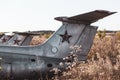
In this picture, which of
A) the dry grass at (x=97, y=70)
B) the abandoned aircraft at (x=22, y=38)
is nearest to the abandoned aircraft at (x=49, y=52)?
the dry grass at (x=97, y=70)

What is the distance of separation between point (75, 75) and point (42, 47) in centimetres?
366

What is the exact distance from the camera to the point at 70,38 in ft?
44.5

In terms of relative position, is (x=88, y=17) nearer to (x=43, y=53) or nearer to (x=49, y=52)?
(x=49, y=52)

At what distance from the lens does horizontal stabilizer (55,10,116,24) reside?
11756mm

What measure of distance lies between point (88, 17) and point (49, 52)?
7.52 feet

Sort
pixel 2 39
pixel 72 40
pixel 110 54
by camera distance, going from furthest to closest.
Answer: pixel 2 39 < pixel 110 54 < pixel 72 40

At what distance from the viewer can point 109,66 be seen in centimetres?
848

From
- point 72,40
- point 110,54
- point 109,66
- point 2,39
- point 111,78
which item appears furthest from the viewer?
point 2,39

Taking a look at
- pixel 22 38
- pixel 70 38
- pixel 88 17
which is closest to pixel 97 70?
pixel 88 17

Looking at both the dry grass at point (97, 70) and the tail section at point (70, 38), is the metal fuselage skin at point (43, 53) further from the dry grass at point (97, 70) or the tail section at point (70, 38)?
the dry grass at point (97, 70)

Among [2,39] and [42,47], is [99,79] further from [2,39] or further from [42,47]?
[2,39]

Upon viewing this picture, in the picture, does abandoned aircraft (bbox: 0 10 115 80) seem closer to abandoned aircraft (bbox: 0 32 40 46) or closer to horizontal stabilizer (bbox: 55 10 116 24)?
horizontal stabilizer (bbox: 55 10 116 24)

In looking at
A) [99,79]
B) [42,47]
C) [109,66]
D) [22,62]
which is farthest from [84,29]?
[109,66]

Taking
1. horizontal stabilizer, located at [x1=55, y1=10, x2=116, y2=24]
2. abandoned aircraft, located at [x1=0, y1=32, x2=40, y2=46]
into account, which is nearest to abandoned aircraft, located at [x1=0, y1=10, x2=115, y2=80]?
horizontal stabilizer, located at [x1=55, y1=10, x2=116, y2=24]
